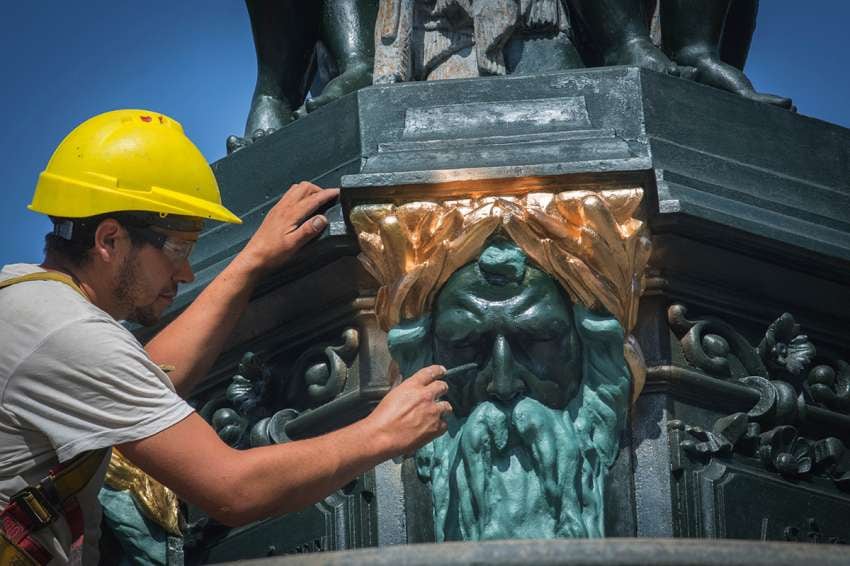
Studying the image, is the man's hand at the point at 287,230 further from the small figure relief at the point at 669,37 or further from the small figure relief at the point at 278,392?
the small figure relief at the point at 669,37

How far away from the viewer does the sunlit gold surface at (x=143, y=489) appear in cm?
703

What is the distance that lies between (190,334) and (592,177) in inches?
44.9

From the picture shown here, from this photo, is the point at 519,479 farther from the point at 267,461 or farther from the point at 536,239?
the point at 267,461

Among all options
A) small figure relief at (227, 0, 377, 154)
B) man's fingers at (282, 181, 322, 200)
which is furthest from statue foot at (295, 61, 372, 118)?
man's fingers at (282, 181, 322, 200)

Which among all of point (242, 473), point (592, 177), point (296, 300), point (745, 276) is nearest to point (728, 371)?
point (745, 276)

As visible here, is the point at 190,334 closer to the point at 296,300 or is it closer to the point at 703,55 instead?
the point at 296,300

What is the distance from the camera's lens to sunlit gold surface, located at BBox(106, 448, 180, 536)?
23.1 feet

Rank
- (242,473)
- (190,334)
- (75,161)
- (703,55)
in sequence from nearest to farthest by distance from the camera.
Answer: (242,473), (75,161), (190,334), (703,55)

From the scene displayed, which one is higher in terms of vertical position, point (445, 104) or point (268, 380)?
point (445, 104)

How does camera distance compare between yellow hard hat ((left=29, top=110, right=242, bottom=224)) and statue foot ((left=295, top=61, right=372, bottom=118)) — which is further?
statue foot ((left=295, top=61, right=372, bottom=118))

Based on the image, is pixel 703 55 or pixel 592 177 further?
pixel 703 55

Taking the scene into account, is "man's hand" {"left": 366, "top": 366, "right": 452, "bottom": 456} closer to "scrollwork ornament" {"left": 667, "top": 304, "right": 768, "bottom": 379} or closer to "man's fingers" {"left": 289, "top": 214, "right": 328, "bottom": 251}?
"man's fingers" {"left": 289, "top": 214, "right": 328, "bottom": 251}

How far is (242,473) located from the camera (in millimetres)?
5863

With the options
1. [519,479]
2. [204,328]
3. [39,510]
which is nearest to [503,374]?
[519,479]
